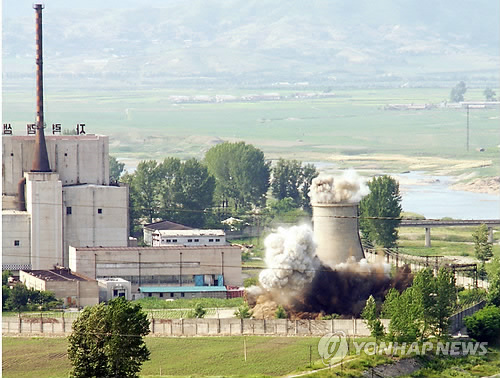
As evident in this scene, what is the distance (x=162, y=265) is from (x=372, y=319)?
13885 mm

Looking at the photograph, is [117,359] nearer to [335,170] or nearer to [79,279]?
[79,279]

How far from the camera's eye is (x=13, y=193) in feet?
218

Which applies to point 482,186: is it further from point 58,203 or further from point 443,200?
point 58,203

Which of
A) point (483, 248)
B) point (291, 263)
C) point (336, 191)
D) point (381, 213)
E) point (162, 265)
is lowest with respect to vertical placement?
point (162, 265)

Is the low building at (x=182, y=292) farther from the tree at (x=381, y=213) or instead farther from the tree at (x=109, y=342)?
the tree at (x=109, y=342)

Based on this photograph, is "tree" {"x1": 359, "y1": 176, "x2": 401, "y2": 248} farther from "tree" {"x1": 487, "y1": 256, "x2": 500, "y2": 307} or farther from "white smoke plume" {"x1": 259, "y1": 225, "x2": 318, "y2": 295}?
"white smoke plume" {"x1": 259, "y1": 225, "x2": 318, "y2": 295}

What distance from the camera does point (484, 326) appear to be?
163 feet

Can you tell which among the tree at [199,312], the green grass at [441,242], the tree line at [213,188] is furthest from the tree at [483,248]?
the tree at [199,312]

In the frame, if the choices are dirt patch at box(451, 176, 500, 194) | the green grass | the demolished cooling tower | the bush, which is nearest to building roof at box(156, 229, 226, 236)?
the demolished cooling tower

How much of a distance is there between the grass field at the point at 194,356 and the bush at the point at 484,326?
5098 millimetres

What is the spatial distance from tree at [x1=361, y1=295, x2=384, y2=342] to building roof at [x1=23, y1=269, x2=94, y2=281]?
11632mm

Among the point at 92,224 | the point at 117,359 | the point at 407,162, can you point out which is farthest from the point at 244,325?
the point at 407,162

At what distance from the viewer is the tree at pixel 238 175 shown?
89.9 metres

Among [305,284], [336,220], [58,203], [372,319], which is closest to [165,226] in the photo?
[58,203]
